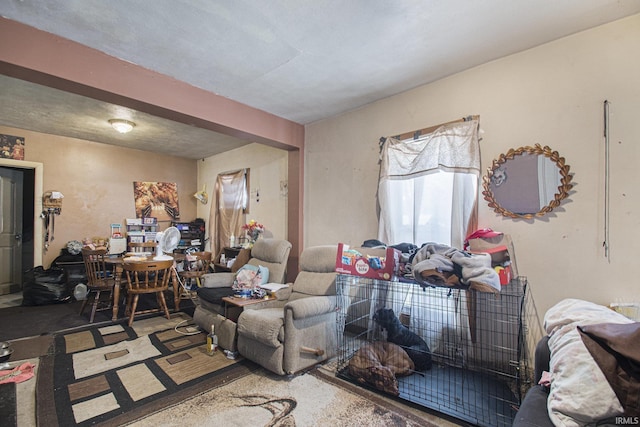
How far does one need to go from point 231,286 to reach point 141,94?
217 centimetres

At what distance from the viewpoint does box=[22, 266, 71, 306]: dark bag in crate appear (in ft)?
13.6

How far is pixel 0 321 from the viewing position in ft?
11.4

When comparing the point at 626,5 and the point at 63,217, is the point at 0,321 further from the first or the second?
the point at 626,5

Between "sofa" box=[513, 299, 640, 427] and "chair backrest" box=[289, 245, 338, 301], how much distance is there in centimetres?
177

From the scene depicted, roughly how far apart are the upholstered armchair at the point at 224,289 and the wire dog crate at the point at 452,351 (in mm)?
980

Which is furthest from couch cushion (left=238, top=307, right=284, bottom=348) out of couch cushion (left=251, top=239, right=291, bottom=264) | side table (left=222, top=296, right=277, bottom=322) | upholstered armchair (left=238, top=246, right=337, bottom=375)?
couch cushion (left=251, top=239, right=291, bottom=264)

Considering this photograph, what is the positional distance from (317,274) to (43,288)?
4.19m

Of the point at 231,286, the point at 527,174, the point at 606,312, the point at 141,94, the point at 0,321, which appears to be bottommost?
the point at 0,321

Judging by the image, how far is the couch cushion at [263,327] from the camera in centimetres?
226

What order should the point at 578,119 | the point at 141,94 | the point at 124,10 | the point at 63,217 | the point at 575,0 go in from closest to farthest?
the point at 575,0
the point at 124,10
the point at 578,119
the point at 141,94
the point at 63,217

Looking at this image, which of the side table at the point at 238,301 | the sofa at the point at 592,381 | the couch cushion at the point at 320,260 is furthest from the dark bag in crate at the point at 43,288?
the sofa at the point at 592,381

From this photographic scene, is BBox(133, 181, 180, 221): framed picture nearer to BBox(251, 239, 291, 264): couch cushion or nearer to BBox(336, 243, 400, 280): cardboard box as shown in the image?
BBox(251, 239, 291, 264): couch cushion

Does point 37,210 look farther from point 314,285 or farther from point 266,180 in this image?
point 314,285

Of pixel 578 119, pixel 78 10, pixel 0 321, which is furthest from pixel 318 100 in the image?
pixel 0 321
